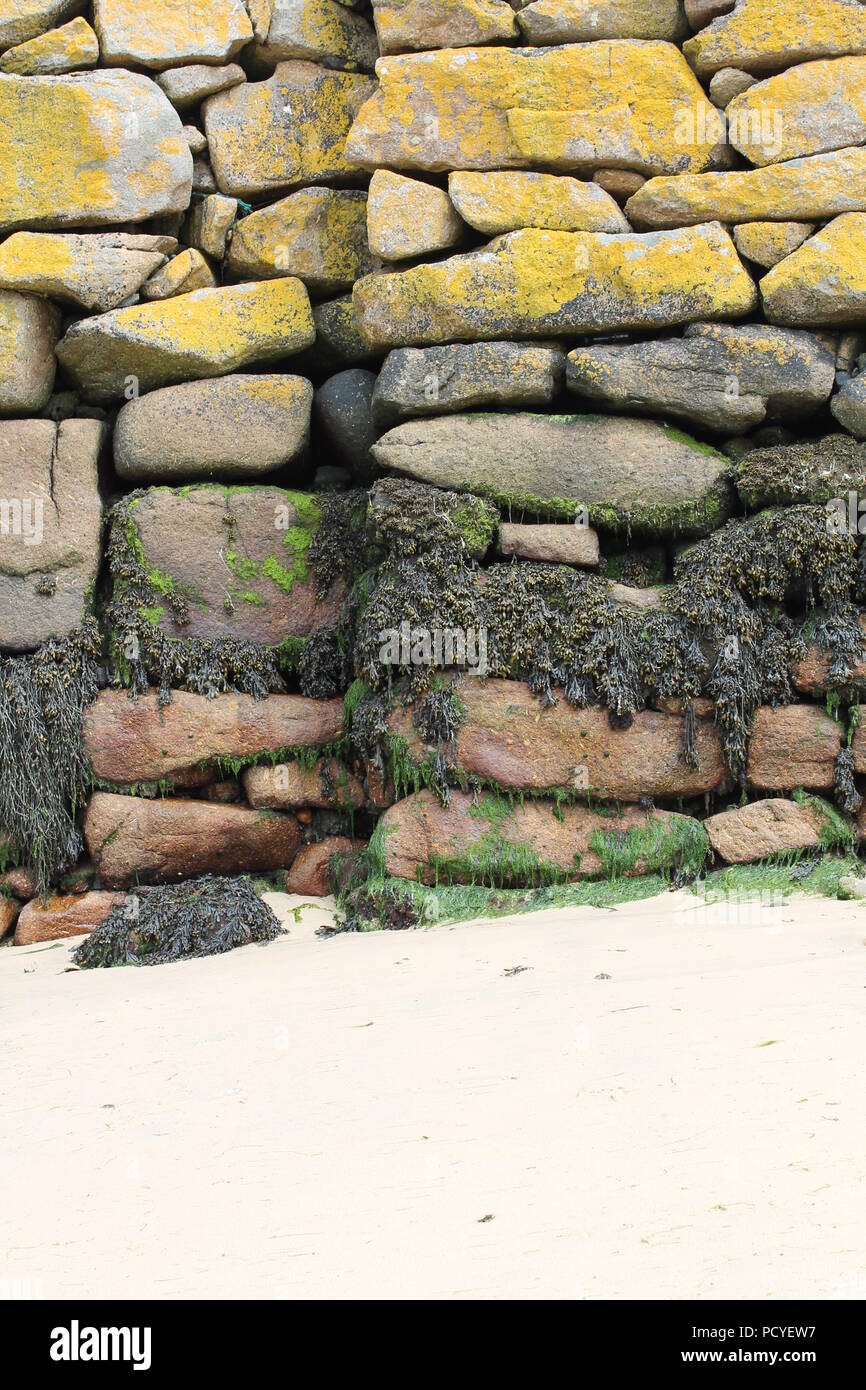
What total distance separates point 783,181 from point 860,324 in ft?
2.99

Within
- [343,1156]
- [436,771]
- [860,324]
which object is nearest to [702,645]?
[436,771]

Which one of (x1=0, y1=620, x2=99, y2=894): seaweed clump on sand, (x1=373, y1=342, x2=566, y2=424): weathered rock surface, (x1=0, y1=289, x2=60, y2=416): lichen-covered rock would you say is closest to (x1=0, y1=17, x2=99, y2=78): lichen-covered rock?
(x1=0, y1=289, x2=60, y2=416): lichen-covered rock

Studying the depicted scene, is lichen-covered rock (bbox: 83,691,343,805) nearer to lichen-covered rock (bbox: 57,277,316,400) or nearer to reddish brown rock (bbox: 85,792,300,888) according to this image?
reddish brown rock (bbox: 85,792,300,888)

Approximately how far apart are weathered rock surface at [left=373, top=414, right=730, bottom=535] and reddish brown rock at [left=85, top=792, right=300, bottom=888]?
7.17 feet

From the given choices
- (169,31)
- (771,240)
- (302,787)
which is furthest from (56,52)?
(302,787)

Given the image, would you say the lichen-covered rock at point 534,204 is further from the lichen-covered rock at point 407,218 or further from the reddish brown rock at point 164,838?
the reddish brown rock at point 164,838

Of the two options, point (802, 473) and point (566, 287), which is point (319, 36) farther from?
point (802, 473)

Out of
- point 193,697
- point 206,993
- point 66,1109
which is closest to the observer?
point 66,1109

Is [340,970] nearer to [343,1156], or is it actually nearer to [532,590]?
[343,1156]

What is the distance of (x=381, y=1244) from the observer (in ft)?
7.92

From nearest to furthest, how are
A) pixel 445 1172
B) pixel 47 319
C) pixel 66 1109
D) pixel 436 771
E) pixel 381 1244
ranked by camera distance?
pixel 381 1244, pixel 445 1172, pixel 66 1109, pixel 436 771, pixel 47 319

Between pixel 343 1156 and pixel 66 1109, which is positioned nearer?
pixel 343 1156

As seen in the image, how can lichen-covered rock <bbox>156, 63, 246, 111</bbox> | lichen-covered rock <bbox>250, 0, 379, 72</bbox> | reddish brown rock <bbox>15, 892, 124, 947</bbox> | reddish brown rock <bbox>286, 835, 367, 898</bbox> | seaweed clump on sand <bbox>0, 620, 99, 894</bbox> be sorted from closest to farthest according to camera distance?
reddish brown rock <bbox>15, 892, 124, 947</bbox>
seaweed clump on sand <bbox>0, 620, 99, 894</bbox>
reddish brown rock <bbox>286, 835, 367, 898</bbox>
lichen-covered rock <bbox>156, 63, 246, 111</bbox>
lichen-covered rock <bbox>250, 0, 379, 72</bbox>

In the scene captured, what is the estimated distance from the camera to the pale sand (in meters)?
2.32
